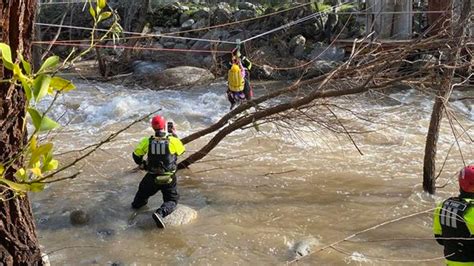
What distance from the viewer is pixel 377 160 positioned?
8570 mm

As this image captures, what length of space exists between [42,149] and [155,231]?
4.75 m

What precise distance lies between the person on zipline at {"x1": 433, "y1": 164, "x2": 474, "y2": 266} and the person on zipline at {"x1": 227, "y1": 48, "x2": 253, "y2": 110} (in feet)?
24.3

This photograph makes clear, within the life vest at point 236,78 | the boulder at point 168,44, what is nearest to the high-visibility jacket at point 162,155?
the life vest at point 236,78

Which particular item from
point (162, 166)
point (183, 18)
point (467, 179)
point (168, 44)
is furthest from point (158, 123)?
point (183, 18)

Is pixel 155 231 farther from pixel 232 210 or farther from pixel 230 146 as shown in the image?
pixel 230 146

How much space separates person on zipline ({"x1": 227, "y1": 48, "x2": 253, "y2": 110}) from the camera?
1103cm

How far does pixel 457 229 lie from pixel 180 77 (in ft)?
41.1

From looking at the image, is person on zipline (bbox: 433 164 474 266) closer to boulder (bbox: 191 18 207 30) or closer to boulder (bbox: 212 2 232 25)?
boulder (bbox: 212 2 232 25)

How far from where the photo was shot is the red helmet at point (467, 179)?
3.88m

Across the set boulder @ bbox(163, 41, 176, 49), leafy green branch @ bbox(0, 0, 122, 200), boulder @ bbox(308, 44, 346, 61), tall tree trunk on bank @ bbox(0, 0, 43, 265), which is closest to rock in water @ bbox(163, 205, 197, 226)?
tall tree trunk on bank @ bbox(0, 0, 43, 265)

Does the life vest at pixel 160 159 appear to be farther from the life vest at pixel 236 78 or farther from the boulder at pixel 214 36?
the boulder at pixel 214 36

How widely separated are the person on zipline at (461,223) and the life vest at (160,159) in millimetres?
3070

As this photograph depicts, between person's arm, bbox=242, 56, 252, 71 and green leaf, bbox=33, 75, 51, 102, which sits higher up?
green leaf, bbox=33, 75, 51, 102

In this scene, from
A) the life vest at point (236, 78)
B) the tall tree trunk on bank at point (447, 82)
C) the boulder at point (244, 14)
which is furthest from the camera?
the boulder at point (244, 14)
